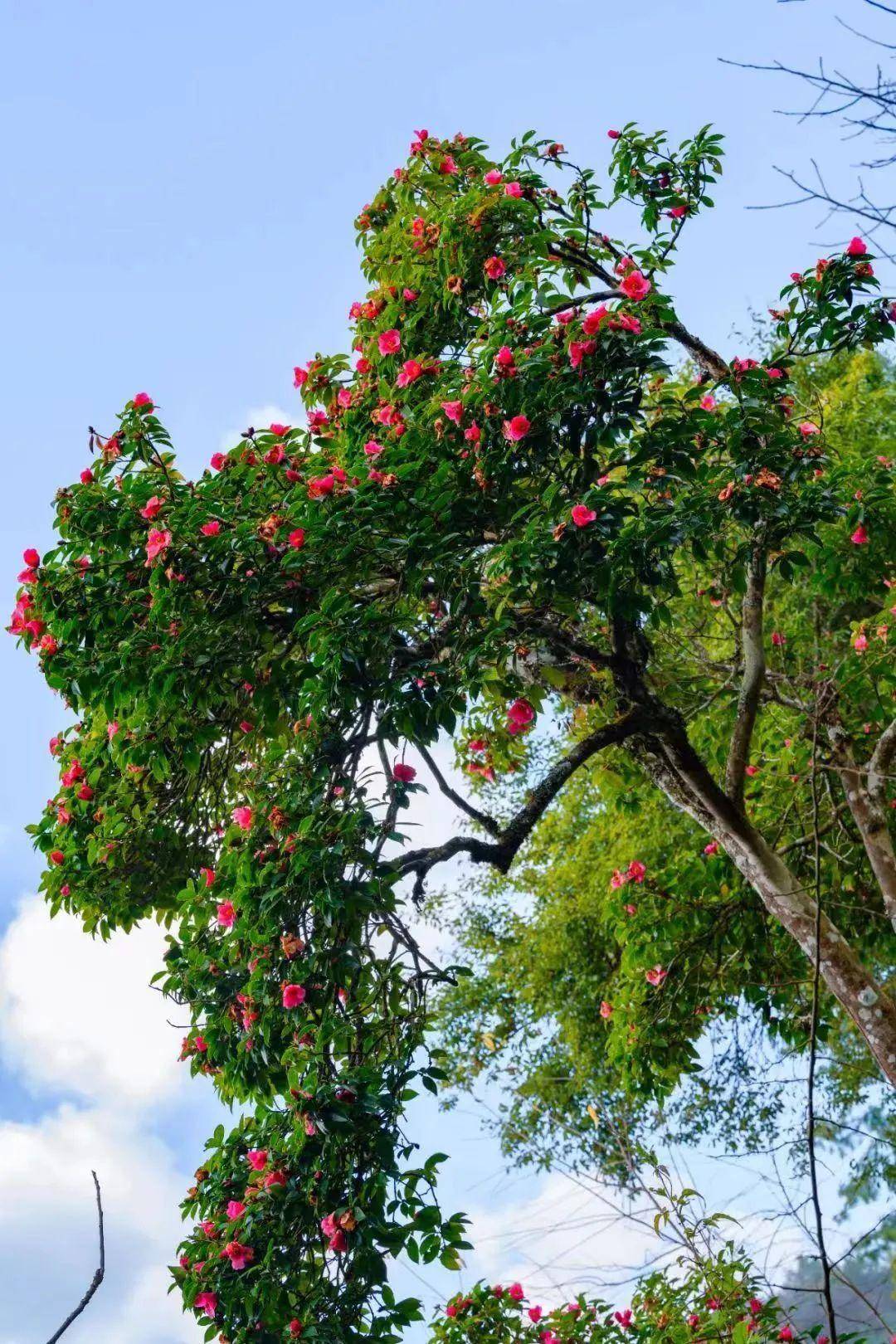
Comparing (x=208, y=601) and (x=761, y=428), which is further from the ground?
(x=208, y=601)

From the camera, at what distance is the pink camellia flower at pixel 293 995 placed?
12.8 feet

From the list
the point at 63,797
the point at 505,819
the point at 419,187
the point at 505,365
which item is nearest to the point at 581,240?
the point at 419,187

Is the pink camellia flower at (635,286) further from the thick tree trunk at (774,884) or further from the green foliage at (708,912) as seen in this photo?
the thick tree trunk at (774,884)

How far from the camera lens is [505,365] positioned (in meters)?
4.54

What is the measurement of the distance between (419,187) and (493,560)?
2.59 m

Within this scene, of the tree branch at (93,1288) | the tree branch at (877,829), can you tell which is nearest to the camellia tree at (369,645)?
the tree branch at (877,829)

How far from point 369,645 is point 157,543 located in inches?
Result: 34.1

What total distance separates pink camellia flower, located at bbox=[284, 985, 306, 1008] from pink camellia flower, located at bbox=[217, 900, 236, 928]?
0.40 m

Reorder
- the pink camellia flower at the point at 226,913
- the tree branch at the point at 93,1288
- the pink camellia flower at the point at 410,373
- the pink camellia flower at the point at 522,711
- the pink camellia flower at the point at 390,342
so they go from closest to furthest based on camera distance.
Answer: the tree branch at the point at 93,1288 < the pink camellia flower at the point at 226,913 < the pink camellia flower at the point at 522,711 < the pink camellia flower at the point at 410,373 < the pink camellia flower at the point at 390,342

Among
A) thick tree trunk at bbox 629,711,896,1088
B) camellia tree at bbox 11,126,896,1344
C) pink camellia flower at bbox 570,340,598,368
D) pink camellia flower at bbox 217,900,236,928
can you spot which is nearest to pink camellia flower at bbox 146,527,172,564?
camellia tree at bbox 11,126,896,1344

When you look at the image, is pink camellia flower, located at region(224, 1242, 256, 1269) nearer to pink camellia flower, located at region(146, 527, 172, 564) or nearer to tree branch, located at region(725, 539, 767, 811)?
pink camellia flower, located at region(146, 527, 172, 564)

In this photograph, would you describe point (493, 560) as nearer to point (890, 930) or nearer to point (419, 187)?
point (419, 187)

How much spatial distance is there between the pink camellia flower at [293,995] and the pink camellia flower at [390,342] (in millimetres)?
2875

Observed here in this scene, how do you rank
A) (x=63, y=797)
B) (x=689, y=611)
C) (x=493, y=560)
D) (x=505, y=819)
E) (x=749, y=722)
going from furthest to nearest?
1. (x=505, y=819)
2. (x=689, y=611)
3. (x=749, y=722)
4. (x=63, y=797)
5. (x=493, y=560)
